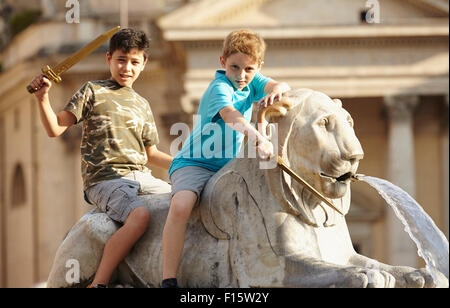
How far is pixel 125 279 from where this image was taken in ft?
19.6

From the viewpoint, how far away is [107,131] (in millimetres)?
6129

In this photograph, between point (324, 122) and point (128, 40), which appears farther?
point (128, 40)

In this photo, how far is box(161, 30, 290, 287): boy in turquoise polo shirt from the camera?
5566 millimetres

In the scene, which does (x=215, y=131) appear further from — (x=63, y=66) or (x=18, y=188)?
(x=18, y=188)

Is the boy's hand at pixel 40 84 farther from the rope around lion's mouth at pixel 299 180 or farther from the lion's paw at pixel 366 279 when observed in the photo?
the lion's paw at pixel 366 279

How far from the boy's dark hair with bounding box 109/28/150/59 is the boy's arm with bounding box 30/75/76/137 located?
0.45m

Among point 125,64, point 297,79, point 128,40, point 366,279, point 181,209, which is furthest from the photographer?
point 297,79

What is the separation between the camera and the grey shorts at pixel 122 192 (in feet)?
19.4

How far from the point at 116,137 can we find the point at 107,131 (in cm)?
6

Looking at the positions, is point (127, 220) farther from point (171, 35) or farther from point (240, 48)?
point (171, 35)

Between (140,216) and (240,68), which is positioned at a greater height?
(240,68)

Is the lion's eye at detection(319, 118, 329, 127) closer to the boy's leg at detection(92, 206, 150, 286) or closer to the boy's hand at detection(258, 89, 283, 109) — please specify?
the boy's hand at detection(258, 89, 283, 109)
